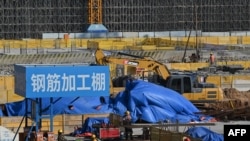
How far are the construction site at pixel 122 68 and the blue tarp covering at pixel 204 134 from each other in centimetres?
9

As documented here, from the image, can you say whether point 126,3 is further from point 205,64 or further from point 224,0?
point 205,64

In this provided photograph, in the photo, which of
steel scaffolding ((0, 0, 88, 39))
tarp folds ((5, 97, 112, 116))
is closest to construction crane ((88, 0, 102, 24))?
steel scaffolding ((0, 0, 88, 39))

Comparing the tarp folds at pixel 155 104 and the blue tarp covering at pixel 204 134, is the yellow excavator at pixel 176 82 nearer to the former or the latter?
the tarp folds at pixel 155 104

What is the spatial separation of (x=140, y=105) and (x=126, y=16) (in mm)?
44224

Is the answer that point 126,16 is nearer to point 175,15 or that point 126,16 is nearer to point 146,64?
point 175,15

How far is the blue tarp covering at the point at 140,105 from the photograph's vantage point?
26.8 meters

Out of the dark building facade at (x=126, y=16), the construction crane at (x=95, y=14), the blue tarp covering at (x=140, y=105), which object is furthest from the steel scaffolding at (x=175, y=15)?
the blue tarp covering at (x=140, y=105)

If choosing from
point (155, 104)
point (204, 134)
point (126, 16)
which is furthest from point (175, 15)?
point (204, 134)

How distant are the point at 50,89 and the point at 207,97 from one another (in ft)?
39.6

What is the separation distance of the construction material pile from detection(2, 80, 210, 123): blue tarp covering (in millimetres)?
925

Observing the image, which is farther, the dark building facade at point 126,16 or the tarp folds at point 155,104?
the dark building facade at point 126,16

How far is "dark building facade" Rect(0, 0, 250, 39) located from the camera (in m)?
69.2

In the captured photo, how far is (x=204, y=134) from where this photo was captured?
22953 mm

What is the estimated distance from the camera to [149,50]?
52.2 m
